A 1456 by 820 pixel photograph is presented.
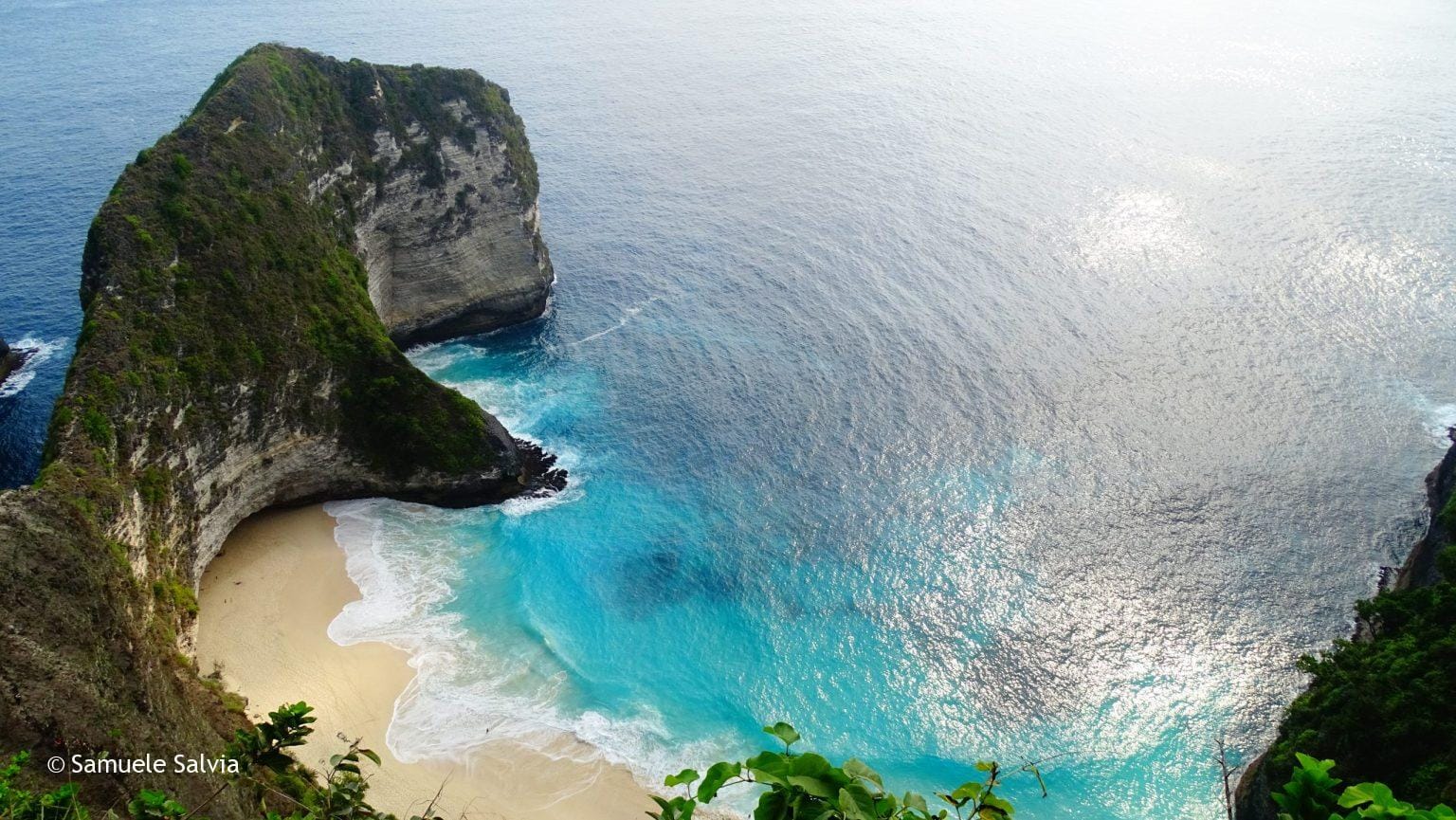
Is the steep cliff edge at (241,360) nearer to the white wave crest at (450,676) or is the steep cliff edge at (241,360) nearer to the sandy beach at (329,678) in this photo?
the sandy beach at (329,678)

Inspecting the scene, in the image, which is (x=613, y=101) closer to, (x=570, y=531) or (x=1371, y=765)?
(x=570, y=531)

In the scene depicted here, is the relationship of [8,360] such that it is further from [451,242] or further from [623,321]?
[623,321]

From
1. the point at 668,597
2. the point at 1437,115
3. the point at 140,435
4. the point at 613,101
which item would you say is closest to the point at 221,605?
the point at 140,435

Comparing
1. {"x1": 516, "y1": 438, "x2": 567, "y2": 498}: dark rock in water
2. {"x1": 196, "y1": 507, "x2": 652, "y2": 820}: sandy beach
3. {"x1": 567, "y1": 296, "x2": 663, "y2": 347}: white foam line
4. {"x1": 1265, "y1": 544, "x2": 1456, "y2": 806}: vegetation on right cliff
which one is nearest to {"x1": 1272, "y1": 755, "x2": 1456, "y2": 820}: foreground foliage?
{"x1": 1265, "y1": 544, "x2": 1456, "y2": 806}: vegetation on right cliff

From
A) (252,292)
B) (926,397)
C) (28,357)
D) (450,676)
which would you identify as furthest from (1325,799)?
(28,357)

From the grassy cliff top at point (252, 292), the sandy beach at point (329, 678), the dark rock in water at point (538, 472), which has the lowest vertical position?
the sandy beach at point (329, 678)

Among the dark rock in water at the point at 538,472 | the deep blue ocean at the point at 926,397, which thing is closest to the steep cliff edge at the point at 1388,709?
the deep blue ocean at the point at 926,397

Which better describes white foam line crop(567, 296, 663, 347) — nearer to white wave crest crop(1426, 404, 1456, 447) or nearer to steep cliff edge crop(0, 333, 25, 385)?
steep cliff edge crop(0, 333, 25, 385)
